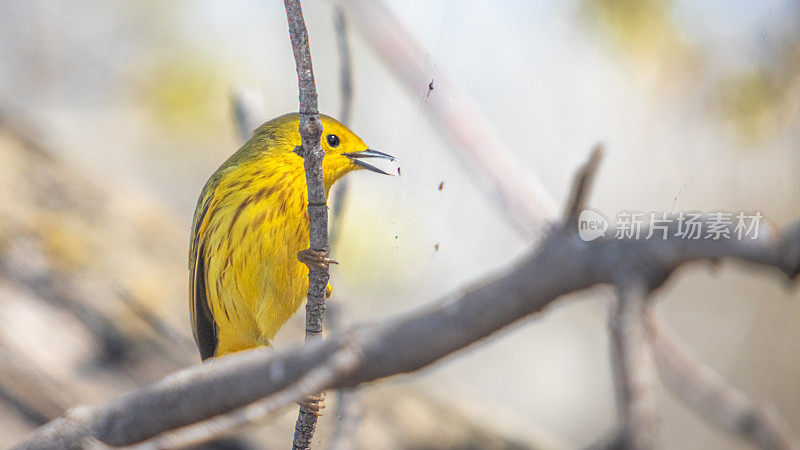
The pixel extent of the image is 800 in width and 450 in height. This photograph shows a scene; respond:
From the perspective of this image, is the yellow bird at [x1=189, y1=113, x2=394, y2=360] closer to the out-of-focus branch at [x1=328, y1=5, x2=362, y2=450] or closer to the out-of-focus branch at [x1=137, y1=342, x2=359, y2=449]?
the out-of-focus branch at [x1=328, y1=5, x2=362, y2=450]

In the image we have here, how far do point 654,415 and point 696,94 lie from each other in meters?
1.43

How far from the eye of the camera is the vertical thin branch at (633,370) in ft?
1.76

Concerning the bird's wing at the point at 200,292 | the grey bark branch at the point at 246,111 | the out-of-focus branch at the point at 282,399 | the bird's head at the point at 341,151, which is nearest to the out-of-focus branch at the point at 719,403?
the out-of-focus branch at the point at 282,399

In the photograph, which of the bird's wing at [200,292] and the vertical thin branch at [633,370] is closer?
the vertical thin branch at [633,370]

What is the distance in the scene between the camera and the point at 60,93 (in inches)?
187

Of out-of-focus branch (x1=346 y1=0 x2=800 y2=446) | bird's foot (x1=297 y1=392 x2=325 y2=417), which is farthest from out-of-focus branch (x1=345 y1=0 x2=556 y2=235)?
bird's foot (x1=297 y1=392 x2=325 y2=417)

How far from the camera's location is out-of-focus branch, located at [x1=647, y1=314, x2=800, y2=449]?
646 mm

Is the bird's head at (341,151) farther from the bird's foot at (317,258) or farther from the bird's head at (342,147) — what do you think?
the bird's foot at (317,258)

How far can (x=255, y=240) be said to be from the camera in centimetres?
166

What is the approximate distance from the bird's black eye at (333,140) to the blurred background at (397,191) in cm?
7

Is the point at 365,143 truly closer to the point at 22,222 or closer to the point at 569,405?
the point at 22,222

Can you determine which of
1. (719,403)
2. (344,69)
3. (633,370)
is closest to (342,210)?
(344,69)

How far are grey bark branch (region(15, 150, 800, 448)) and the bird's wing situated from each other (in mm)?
608

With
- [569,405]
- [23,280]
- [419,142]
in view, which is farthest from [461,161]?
[569,405]
